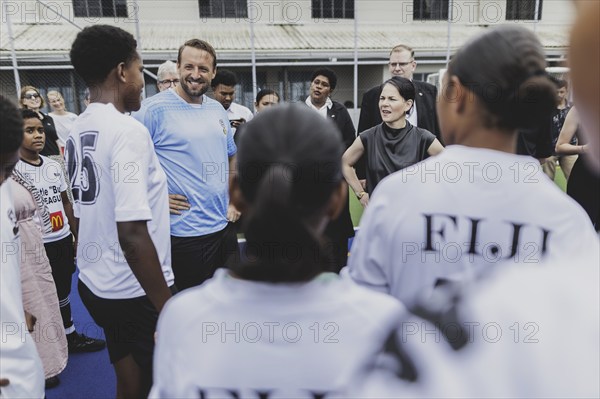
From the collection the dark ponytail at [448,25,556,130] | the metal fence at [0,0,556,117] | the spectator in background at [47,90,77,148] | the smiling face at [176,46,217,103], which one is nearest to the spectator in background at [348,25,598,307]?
the dark ponytail at [448,25,556,130]

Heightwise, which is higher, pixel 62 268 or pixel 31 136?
pixel 31 136

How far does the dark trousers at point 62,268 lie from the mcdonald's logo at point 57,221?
10 cm

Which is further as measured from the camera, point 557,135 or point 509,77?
point 557,135

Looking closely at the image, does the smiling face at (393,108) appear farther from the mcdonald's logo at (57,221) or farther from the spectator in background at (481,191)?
the mcdonald's logo at (57,221)

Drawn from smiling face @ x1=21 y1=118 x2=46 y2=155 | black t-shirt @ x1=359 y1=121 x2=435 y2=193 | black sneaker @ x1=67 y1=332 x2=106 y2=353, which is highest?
smiling face @ x1=21 y1=118 x2=46 y2=155

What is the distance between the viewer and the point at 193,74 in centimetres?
274

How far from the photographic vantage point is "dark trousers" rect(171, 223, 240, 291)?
2709 millimetres

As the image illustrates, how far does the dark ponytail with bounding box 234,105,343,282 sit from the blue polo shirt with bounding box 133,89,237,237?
1.87m

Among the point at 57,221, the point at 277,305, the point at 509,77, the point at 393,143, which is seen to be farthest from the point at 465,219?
the point at 57,221

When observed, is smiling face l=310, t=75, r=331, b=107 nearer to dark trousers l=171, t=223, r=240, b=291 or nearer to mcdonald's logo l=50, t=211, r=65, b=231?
dark trousers l=171, t=223, r=240, b=291

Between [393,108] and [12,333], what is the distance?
242 centimetres

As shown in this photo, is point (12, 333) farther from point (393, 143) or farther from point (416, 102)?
point (416, 102)

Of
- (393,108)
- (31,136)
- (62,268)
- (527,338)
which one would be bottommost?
(62,268)

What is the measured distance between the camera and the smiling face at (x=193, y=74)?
8.95 feet
